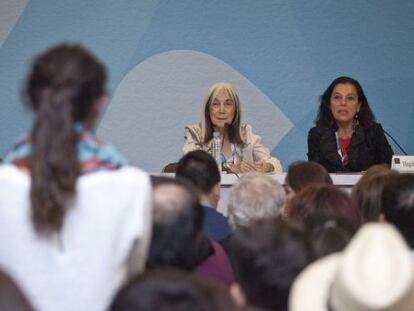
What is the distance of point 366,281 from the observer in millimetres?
1706

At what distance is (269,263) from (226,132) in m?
3.62

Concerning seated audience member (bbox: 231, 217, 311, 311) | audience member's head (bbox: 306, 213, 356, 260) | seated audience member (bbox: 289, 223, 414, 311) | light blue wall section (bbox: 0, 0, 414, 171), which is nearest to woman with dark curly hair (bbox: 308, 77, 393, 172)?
light blue wall section (bbox: 0, 0, 414, 171)

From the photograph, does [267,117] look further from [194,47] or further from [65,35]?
[65,35]

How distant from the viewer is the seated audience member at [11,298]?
1.62 m

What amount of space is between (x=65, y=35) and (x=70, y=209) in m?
4.87

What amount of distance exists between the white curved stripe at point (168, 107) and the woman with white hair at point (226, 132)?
42.2 inches

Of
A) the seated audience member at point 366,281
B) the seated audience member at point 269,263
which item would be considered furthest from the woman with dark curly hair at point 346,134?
the seated audience member at point 366,281

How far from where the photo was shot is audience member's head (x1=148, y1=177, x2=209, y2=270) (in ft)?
7.48

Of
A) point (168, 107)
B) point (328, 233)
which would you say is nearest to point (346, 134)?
point (168, 107)

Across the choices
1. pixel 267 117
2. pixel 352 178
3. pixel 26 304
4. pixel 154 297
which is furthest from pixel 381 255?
pixel 267 117

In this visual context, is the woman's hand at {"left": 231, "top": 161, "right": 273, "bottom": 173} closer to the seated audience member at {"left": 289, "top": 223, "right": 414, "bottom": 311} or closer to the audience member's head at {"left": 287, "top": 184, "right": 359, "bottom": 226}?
the audience member's head at {"left": 287, "top": 184, "right": 359, "bottom": 226}

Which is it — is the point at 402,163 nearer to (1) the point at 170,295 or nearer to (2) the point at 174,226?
(2) the point at 174,226

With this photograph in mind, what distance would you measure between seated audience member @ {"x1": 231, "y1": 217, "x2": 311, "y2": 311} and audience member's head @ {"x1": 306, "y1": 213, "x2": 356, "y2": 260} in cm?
13

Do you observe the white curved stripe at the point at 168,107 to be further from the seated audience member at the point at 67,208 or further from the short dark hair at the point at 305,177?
the seated audience member at the point at 67,208
